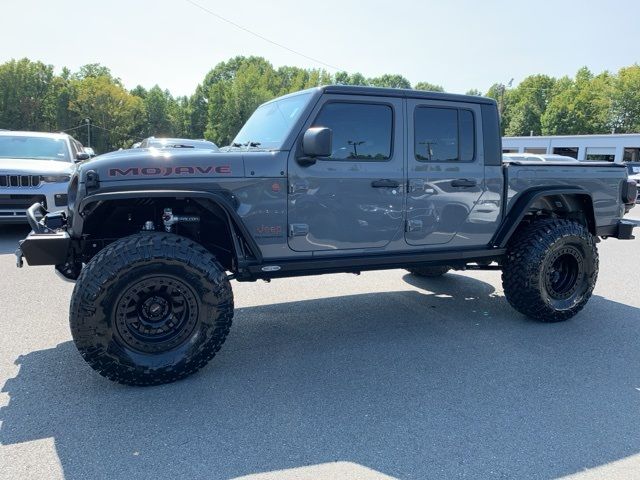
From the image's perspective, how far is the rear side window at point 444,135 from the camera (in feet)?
13.6

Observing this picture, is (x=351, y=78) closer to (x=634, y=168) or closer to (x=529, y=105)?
(x=529, y=105)

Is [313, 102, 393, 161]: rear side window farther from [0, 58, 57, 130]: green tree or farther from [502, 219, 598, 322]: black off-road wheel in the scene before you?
[0, 58, 57, 130]: green tree

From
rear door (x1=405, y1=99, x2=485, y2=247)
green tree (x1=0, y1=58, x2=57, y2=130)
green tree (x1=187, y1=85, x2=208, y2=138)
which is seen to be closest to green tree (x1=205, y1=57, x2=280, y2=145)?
green tree (x1=187, y1=85, x2=208, y2=138)

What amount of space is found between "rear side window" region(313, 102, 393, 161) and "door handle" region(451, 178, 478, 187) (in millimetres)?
689

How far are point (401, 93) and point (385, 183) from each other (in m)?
0.83

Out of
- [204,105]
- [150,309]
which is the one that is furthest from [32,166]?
[204,105]

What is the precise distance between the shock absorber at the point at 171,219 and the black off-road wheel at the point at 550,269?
307cm

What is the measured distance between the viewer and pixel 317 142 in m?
3.41

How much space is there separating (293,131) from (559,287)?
10.6 ft

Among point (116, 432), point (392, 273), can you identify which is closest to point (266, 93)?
point (392, 273)

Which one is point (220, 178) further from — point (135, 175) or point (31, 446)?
point (31, 446)

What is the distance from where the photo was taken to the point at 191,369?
3338mm

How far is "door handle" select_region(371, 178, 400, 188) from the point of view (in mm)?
3869

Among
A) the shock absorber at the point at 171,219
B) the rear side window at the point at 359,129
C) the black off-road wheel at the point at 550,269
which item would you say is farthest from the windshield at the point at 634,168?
the shock absorber at the point at 171,219
